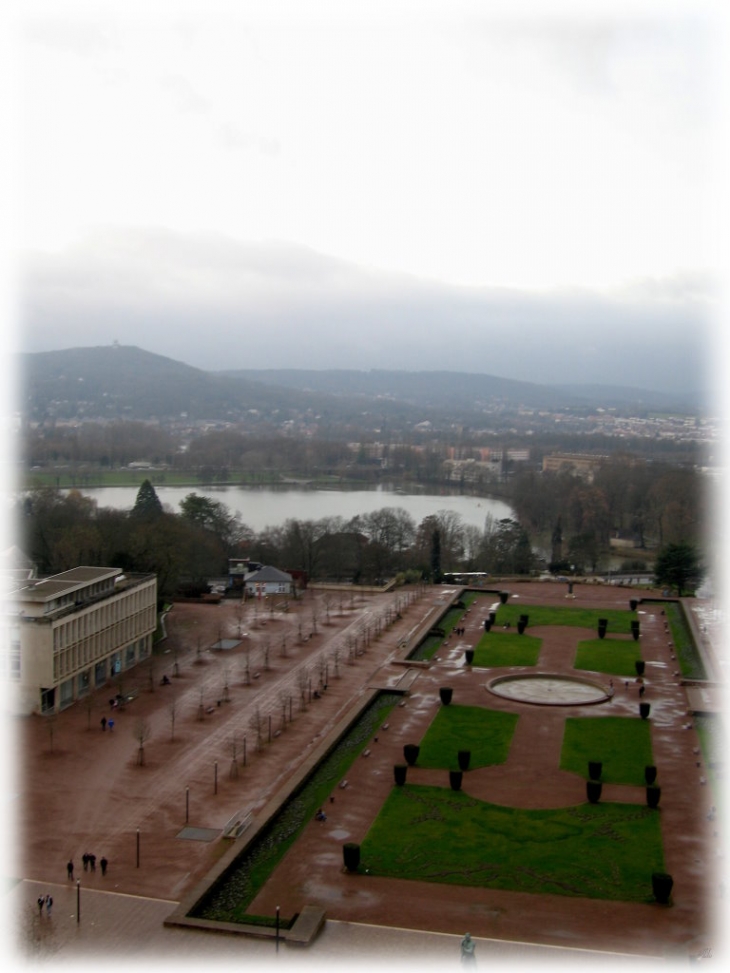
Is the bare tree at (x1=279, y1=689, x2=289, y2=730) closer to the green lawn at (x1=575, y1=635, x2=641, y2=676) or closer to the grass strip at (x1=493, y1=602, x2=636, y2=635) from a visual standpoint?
the green lawn at (x1=575, y1=635, x2=641, y2=676)

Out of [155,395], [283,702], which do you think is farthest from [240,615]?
[155,395]

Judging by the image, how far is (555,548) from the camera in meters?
41.6

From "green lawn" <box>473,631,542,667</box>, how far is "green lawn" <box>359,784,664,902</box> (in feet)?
25.8

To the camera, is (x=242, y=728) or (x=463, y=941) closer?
(x=463, y=941)

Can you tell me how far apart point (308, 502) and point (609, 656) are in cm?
4043

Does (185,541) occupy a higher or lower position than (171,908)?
higher

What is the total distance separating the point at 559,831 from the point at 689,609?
1553 cm

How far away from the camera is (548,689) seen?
68.1ft

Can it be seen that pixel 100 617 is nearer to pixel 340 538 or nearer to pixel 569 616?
pixel 569 616

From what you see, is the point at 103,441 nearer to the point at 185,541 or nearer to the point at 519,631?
the point at 185,541

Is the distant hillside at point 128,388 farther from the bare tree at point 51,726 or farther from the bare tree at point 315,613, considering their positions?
the bare tree at point 51,726

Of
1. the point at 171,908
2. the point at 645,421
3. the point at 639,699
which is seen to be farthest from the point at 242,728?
the point at 645,421

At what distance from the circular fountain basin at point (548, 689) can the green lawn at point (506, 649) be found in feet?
3.53

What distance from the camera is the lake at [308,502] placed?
179ft
